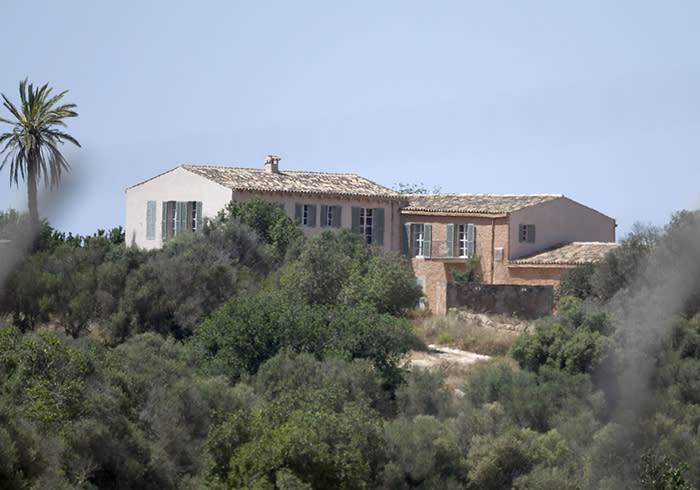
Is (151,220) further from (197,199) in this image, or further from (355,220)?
(355,220)

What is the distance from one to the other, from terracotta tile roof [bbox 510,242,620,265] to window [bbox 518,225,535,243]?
0.83m

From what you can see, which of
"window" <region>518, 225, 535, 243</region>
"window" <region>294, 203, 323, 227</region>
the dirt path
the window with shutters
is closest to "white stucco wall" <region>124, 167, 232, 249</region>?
"window" <region>294, 203, 323, 227</region>

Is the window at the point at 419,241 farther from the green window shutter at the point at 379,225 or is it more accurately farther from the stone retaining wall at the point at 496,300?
the stone retaining wall at the point at 496,300

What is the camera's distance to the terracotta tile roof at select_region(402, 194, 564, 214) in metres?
42.3

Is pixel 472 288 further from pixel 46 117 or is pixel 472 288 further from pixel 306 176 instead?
pixel 46 117

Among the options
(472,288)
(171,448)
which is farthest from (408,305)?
(171,448)

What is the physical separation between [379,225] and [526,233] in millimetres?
6247

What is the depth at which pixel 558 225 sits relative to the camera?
43375mm

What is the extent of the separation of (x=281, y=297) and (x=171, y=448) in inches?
357

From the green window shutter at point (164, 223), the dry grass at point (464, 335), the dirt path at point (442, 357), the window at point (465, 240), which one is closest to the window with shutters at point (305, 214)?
the green window shutter at point (164, 223)

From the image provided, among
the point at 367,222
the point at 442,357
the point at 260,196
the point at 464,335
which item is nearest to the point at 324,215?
the point at 367,222

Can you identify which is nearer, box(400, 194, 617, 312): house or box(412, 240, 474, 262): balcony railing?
box(400, 194, 617, 312): house

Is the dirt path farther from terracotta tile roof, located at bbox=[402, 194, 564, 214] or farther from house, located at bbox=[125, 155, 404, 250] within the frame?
terracotta tile roof, located at bbox=[402, 194, 564, 214]

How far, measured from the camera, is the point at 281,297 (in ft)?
90.3
